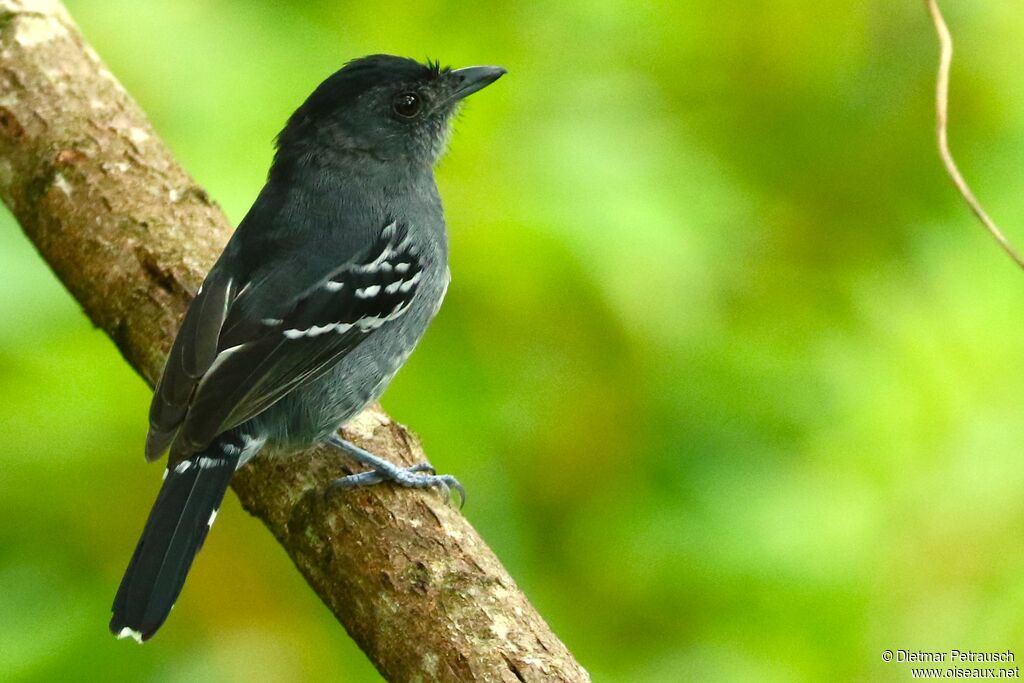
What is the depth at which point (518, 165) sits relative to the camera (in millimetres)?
3895

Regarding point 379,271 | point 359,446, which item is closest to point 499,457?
point 359,446

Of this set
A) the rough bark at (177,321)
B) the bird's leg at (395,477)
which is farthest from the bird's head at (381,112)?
the bird's leg at (395,477)

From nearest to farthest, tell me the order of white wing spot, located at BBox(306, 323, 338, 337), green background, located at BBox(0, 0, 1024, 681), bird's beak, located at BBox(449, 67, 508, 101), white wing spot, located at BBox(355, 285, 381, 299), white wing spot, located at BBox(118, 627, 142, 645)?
white wing spot, located at BBox(118, 627, 142, 645) → green background, located at BBox(0, 0, 1024, 681) → white wing spot, located at BBox(306, 323, 338, 337) → white wing spot, located at BBox(355, 285, 381, 299) → bird's beak, located at BBox(449, 67, 508, 101)

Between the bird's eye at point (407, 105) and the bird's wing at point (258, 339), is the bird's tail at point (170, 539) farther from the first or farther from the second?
the bird's eye at point (407, 105)

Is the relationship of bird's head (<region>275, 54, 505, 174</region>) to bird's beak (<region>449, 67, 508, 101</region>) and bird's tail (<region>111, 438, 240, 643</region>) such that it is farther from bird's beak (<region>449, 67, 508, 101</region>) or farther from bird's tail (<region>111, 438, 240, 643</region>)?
bird's tail (<region>111, 438, 240, 643</region>)

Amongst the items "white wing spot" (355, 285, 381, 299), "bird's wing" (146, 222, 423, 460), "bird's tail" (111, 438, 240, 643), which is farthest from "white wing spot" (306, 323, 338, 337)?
"bird's tail" (111, 438, 240, 643)

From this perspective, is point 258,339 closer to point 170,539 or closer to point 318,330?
point 318,330

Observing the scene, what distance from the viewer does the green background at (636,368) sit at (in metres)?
3.47

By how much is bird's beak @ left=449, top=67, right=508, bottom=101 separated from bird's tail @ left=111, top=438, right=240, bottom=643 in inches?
56.8

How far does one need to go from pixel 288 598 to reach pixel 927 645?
180cm

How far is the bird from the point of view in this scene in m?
3.36

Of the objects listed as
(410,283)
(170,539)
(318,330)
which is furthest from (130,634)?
(410,283)

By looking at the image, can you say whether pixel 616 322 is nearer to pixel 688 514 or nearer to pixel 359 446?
pixel 688 514

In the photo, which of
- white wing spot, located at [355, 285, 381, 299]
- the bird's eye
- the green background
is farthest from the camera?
the bird's eye
